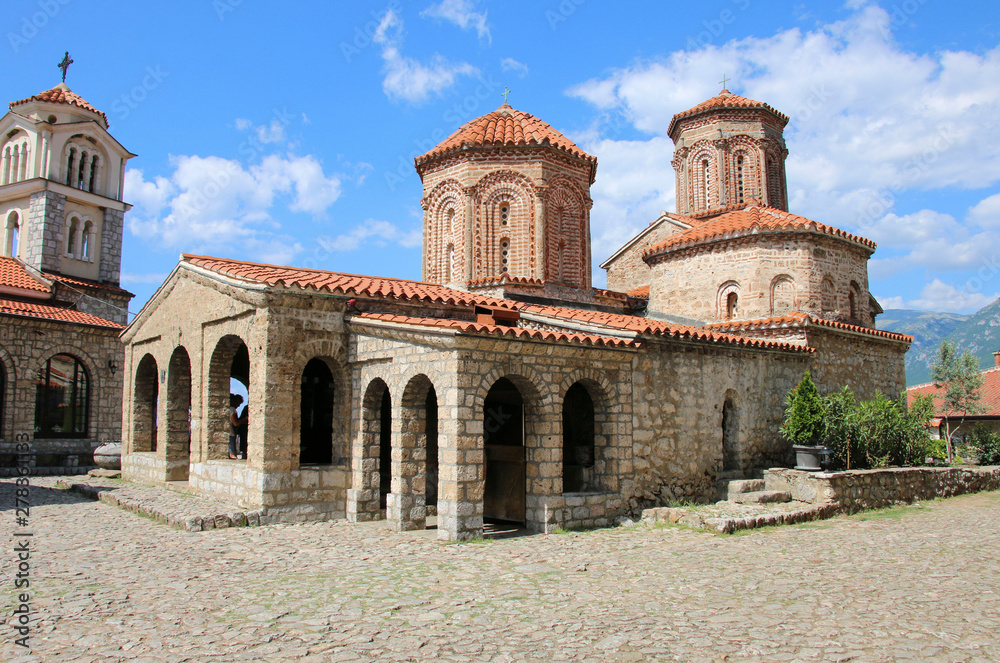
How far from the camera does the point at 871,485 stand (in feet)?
37.9

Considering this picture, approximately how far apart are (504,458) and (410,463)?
5.62ft

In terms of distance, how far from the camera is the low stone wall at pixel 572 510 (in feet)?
30.0

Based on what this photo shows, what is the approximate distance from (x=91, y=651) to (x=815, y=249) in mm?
14341

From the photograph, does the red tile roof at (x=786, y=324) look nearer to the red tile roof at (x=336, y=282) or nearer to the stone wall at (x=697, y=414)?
the stone wall at (x=697, y=414)

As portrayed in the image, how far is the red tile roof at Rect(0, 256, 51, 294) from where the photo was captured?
1861 centimetres

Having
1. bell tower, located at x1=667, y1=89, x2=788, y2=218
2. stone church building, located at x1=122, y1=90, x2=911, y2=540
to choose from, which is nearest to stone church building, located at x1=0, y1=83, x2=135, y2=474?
stone church building, located at x1=122, y1=90, x2=911, y2=540

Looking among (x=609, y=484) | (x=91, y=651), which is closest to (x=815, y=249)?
(x=609, y=484)

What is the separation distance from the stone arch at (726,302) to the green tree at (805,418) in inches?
136

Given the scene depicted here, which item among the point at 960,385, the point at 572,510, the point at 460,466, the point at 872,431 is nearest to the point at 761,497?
the point at 872,431

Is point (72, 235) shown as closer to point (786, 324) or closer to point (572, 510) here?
point (572, 510)

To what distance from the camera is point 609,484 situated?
9.98 metres

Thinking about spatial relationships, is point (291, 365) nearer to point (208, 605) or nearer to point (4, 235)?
point (208, 605)

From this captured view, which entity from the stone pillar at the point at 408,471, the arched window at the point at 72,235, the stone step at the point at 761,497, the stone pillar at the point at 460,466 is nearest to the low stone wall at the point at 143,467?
the stone pillar at the point at 408,471

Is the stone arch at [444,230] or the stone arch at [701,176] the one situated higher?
the stone arch at [701,176]
